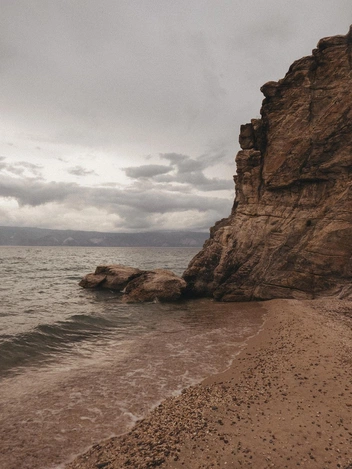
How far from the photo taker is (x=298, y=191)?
27.2 meters

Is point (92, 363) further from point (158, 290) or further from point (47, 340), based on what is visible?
point (158, 290)

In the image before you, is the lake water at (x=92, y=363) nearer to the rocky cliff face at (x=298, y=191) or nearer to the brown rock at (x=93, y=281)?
the rocky cliff face at (x=298, y=191)

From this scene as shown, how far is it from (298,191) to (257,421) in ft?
76.2

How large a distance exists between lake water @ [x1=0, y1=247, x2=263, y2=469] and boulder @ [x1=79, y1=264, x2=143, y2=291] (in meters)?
9.66

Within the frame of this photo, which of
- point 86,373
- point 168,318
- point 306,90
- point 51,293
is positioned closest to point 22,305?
point 51,293

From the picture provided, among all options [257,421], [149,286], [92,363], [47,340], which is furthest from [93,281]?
[257,421]

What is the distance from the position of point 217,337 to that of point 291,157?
18.9m

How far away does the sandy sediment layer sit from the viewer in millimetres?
6730

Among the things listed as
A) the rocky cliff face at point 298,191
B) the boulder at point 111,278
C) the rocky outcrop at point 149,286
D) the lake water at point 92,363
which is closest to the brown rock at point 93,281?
the boulder at point 111,278

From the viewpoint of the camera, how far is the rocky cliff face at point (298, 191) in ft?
79.9

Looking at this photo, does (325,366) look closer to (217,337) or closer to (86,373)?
(217,337)

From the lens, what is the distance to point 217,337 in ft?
57.5

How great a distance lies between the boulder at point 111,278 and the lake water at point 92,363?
31.7 ft

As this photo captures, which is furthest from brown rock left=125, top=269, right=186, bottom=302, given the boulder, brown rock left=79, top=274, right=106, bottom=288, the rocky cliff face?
brown rock left=79, top=274, right=106, bottom=288
